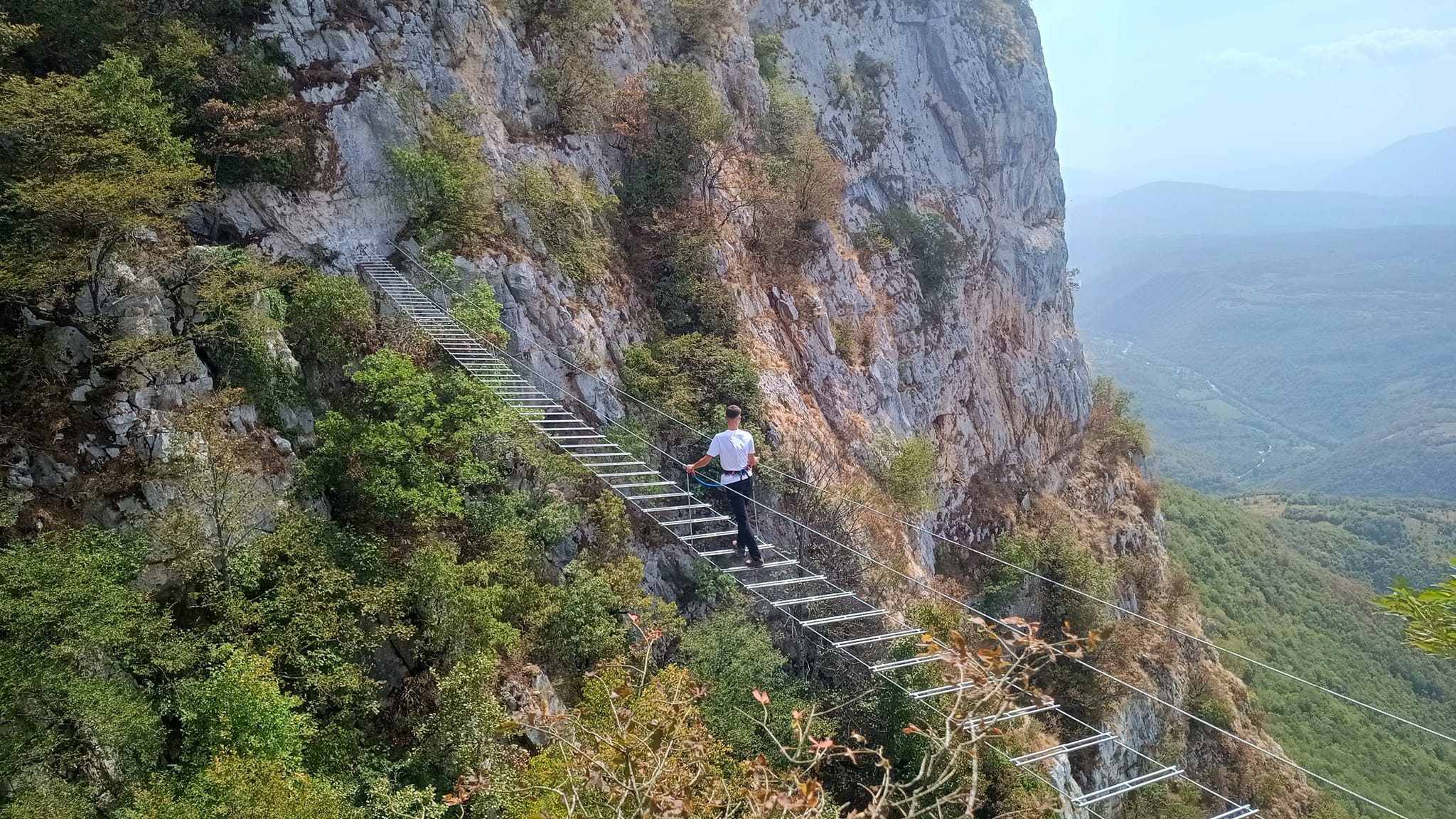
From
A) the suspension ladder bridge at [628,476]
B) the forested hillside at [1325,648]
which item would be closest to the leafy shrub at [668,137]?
the suspension ladder bridge at [628,476]

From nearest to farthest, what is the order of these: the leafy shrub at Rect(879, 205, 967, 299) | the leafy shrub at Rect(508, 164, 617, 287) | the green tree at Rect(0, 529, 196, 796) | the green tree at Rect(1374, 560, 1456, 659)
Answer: the green tree at Rect(1374, 560, 1456, 659)
the green tree at Rect(0, 529, 196, 796)
the leafy shrub at Rect(508, 164, 617, 287)
the leafy shrub at Rect(879, 205, 967, 299)

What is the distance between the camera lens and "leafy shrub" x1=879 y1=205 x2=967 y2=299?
1284 inches

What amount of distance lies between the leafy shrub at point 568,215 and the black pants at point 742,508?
30.7ft

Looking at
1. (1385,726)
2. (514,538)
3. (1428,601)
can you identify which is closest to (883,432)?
(514,538)

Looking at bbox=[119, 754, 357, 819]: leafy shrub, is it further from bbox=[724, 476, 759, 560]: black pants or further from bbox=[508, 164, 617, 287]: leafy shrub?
bbox=[508, 164, 617, 287]: leafy shrub

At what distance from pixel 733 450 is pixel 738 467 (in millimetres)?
278

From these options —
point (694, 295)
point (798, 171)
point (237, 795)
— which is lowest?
point (237, 795)

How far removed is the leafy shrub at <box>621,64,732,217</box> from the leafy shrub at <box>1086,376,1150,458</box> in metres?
29.6

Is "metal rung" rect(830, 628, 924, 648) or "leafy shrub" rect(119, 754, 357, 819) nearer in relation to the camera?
"leafy shrub" rect(119, 754, 357, 819)

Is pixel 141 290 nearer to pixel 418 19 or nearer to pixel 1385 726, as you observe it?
pixel 418 19

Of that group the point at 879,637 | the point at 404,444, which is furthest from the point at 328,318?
the point at 879,637

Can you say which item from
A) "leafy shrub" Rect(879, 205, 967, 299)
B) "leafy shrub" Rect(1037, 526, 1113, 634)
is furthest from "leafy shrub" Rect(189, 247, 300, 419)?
"leafy shrub" Rect(1037, 526, 1113, 634)

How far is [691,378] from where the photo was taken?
18.4m

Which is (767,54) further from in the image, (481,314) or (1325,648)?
(1325,648)
